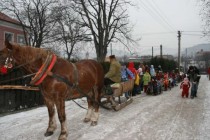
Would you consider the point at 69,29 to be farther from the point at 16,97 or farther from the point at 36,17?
the point at 16,97

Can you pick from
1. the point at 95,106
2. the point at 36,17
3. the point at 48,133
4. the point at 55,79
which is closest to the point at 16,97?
the point at 95,106

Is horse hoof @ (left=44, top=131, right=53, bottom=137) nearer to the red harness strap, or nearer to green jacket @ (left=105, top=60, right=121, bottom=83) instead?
the red harness strap

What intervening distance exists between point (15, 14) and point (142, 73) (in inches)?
1005

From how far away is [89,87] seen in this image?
28.8 ft

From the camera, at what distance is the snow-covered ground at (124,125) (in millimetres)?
7562

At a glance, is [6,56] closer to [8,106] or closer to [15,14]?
[8,106]

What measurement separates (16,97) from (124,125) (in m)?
4.65

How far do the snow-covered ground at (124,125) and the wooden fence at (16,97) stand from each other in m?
0.59

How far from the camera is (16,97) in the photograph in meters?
11.5

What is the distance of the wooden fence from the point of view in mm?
10852

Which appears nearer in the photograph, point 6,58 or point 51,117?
point 6,58

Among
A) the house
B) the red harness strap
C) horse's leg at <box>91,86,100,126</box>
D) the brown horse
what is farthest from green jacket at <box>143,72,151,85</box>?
the house

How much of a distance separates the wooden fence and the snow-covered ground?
59 centimetres

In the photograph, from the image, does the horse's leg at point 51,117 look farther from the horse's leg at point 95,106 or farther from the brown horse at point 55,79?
the horse's leg at point 95,106
